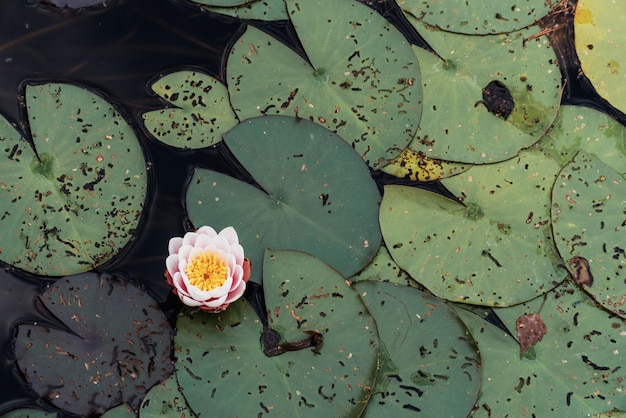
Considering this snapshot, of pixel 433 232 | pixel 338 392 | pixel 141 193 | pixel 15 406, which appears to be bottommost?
pixel 15 406

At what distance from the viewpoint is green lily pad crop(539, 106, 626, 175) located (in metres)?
3.06

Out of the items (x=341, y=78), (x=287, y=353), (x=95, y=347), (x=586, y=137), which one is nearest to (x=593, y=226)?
(x=586, y=137)

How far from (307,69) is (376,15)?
1.57ft

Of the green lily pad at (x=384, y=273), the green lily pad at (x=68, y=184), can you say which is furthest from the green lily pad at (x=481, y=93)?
the green lily pad at (x=68, y=184)

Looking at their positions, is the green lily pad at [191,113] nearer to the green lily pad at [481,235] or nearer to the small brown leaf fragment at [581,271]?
the green lily pad at [481,235]

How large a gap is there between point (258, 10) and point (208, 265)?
1.46 metres

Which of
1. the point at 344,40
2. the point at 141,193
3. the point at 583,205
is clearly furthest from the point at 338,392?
the point at 344,40

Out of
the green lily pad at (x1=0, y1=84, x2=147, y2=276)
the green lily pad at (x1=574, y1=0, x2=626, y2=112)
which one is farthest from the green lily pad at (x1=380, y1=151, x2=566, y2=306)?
the green lily pad at (x1=0, y1=84, x2=147, y2=276)

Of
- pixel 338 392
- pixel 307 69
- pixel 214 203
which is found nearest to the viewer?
pixel 338 392

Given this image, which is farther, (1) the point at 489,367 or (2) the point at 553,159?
(2) the point at 553,159

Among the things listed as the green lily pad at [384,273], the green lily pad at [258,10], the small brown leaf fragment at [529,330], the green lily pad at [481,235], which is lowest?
the green lily pad at [384,273]

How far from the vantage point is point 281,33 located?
3.20 meters

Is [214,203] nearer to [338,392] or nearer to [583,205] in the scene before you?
[338,392]

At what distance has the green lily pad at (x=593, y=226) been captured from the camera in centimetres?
288
